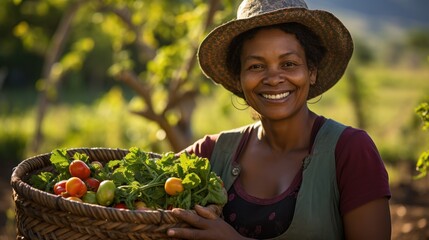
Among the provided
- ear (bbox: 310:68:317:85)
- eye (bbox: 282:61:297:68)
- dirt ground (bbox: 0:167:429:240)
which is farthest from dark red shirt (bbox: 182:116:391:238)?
dirt ground (bbox: 0:167:429:240)

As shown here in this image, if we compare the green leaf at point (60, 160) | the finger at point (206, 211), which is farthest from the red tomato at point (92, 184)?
the finger at point (206, 211)

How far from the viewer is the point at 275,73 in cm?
250

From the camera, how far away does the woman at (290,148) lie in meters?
2.37

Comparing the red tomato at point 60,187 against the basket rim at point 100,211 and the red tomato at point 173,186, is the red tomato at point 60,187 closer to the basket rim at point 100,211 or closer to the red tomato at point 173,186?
the basket rim at point 100,211

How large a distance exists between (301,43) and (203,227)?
2.81ft

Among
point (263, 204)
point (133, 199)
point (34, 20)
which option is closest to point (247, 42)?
point (263, 204)

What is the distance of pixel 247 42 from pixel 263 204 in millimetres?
631

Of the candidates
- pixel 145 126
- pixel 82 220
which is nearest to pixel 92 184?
pixel 82 220

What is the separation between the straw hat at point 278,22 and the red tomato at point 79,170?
0.76 m

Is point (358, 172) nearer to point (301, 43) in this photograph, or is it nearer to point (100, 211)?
point (301, 43)

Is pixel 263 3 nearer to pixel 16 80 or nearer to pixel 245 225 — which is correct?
pixel 245 225

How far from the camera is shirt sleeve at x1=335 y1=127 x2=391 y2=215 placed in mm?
2336

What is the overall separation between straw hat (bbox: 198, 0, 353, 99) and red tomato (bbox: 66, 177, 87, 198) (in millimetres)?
852

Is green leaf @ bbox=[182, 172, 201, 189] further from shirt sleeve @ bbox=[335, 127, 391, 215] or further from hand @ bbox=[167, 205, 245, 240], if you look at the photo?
shirt sleeve @ bbox=[335, 127, 391, 215]
